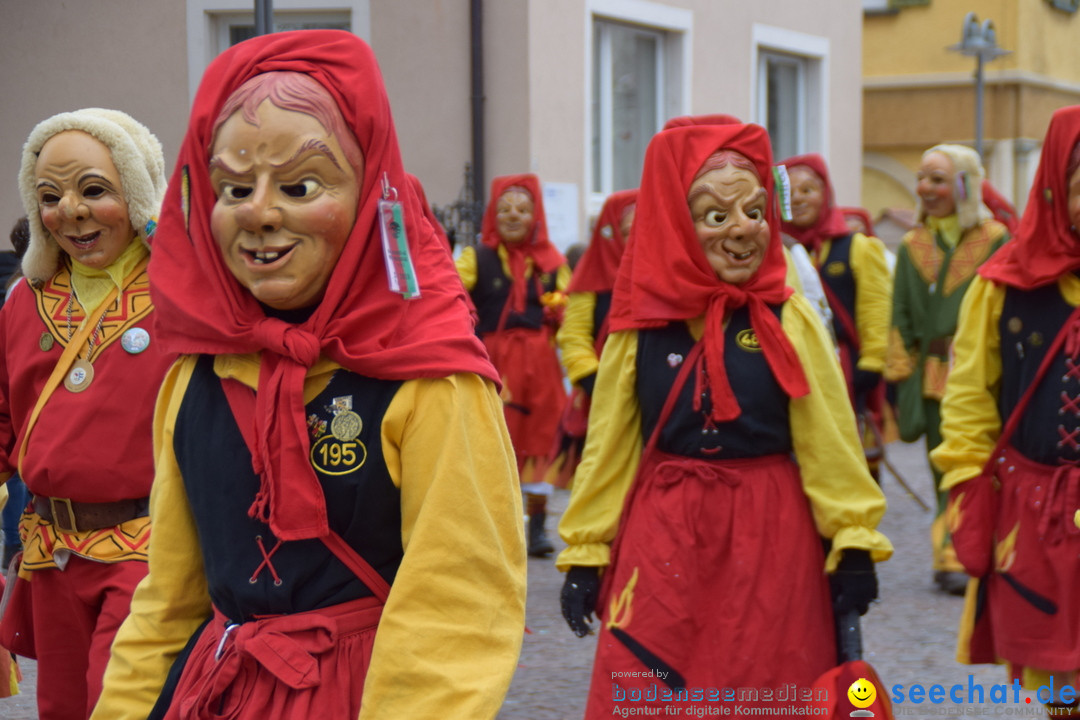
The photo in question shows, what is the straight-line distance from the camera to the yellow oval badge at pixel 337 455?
8.29ft

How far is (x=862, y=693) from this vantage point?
11.3 ft

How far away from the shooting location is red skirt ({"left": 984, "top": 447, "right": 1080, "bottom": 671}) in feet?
14.0

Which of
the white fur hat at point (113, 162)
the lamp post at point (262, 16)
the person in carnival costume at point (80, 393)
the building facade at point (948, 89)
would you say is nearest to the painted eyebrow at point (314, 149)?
the person in carnival costume at point (80, 393)

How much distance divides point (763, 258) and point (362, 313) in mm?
2067

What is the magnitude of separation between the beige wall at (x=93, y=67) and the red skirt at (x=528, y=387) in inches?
147

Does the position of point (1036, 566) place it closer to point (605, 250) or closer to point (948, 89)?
point (605, 250)

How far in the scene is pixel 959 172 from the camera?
26.6 feet

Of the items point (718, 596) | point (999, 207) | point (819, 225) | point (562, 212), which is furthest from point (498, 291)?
point (718, 596)

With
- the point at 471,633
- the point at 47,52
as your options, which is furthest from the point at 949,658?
the point at 47,52

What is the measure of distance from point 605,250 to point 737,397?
13.4 ft

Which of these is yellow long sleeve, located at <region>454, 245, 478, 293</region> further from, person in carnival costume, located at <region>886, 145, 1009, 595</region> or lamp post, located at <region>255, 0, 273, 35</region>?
lamp post, located at <region>255, 0, 273, 35</region>

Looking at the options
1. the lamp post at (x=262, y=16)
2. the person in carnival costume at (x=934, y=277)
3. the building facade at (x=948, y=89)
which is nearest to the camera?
the lamp post at (x=262, y=16)

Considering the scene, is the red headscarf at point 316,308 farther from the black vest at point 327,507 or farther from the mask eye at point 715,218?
the mask eye at point 715,218

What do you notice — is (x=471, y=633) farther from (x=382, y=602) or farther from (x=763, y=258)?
(x=763, y=258)
